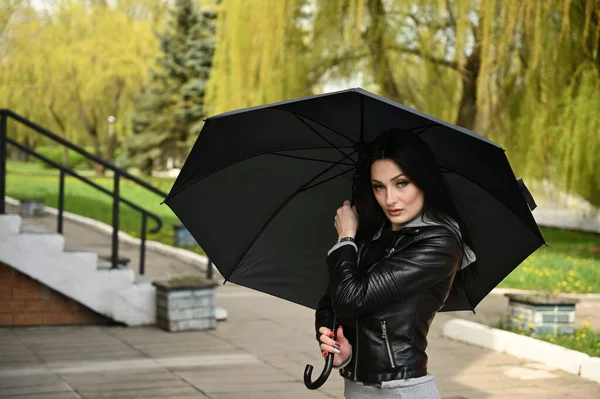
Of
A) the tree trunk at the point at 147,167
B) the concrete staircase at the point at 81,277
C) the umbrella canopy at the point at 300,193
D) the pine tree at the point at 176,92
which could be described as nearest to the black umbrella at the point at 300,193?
the umbrella canopy at the point at 300,193

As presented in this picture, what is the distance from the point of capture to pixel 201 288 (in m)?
8.23

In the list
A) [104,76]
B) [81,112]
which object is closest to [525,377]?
[104,76]

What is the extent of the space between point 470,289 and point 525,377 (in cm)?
356

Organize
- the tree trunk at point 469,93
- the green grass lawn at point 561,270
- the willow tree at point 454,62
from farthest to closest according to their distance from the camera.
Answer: the tree trunk at point 469,93
the green grass lawn at point 561,270
the willow tree at point 454,62

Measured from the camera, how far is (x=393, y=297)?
2.46 meters

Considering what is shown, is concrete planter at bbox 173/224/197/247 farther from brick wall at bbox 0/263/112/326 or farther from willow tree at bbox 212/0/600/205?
brick wall at bbox 0/263/112/326

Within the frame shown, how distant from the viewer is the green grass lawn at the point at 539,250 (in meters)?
12.4

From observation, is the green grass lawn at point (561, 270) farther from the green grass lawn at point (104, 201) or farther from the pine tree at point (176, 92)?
the pine tree at point (176, 92)

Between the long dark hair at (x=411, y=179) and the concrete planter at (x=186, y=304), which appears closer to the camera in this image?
the long dark hair at (x=411, y=179)

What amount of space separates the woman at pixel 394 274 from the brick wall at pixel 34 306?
631 cm

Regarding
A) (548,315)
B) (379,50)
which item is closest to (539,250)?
(379,50)

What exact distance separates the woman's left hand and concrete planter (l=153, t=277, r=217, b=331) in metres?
5.60

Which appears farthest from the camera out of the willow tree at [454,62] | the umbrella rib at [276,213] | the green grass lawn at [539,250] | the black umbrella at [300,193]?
the green grass lawn at [539,250]

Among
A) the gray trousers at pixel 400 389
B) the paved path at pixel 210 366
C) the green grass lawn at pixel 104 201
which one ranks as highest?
the gray trousers at pixel 400 389
